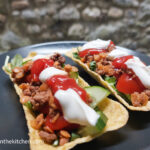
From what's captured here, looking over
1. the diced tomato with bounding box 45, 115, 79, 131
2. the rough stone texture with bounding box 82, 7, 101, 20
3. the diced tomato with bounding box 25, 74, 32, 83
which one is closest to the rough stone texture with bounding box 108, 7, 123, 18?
the rough stone texture with bounding box 82, 7, 101, 20

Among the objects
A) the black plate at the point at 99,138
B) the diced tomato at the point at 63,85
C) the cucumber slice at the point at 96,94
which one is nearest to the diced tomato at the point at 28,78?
the black plate at the point at 99,138

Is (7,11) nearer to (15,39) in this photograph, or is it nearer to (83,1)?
(15,39)

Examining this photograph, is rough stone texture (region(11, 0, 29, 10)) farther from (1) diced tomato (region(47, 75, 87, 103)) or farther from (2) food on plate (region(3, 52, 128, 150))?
(1) diced tomato (region(47, 75, 87, 103))

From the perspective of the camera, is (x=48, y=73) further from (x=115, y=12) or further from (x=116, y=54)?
(x=115, y=12)

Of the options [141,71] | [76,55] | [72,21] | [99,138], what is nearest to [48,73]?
[99,138]

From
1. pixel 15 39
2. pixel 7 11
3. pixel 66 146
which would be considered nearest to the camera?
pixel 66 146

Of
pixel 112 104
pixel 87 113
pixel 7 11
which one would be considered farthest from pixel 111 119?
pixel 7 11

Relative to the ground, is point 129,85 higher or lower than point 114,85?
higher

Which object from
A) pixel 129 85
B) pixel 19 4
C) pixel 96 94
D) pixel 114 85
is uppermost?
pixel 19 4
